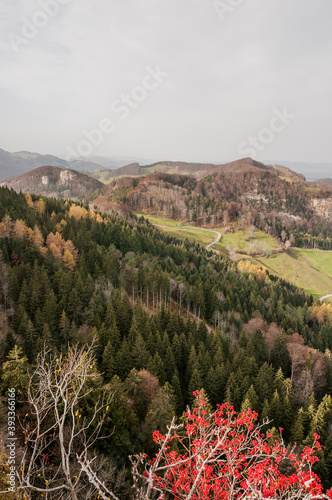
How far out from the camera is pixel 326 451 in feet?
134

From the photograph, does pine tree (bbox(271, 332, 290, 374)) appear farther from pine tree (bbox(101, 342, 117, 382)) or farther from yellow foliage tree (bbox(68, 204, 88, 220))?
yellow foliage tree (bbox(68, 204, 88, 220))

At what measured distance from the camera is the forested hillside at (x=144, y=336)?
3434cm

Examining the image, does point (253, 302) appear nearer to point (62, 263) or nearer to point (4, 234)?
point (62, 263)

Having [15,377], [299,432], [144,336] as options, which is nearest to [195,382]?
[144,336]

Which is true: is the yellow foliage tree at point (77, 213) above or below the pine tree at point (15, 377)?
above

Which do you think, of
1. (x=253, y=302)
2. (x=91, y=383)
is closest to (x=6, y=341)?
(x=91, y=383)

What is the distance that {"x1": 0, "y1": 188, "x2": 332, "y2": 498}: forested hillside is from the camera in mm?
34344

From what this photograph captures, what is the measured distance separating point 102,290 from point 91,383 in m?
35.7

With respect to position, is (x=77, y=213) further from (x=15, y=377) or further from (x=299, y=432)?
(x=299, y=432)

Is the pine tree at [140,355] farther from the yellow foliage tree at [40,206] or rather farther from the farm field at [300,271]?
the farm field at [300,271]

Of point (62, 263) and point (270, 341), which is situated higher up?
point (62, 263)

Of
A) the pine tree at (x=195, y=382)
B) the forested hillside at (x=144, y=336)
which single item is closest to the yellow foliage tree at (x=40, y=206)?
the forested hillside at (x=144, y=336)

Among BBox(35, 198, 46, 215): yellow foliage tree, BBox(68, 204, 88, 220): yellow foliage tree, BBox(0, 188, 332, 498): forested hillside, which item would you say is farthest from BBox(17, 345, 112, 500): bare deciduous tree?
BBox(35, 198, 46, 215): yellow foliage tree

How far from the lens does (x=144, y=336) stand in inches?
2280
